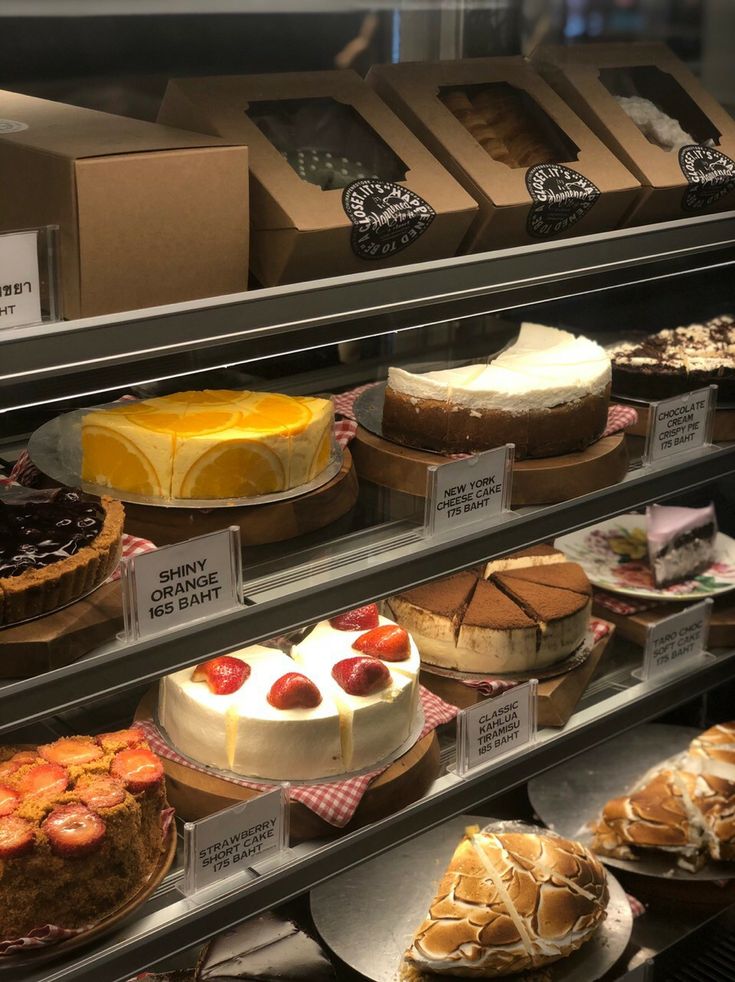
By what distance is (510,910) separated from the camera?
6.75ft

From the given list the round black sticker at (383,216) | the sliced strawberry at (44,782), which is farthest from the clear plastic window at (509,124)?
the sliced strawberry at (44,782)

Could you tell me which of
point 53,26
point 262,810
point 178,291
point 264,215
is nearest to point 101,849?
point 262,810

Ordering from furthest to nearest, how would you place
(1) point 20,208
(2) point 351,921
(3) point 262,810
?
(2) point 351,921, (3) point 262,810, (1) point 20,208

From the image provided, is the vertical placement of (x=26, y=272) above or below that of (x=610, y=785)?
above

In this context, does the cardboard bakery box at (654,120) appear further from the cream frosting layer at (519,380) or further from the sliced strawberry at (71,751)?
the sliced strawberry at (71,751)

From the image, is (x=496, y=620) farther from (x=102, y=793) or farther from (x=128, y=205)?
(x=128, y=205)

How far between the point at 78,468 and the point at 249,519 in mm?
270

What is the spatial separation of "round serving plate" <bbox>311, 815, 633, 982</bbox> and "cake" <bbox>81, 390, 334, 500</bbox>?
0.92 meters

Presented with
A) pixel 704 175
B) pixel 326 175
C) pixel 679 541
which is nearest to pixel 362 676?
pixel 326 175

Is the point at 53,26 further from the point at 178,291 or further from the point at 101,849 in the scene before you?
the point at 101,849

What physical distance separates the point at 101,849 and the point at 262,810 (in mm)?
256

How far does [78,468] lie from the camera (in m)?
1.73

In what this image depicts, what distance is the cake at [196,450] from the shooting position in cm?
163

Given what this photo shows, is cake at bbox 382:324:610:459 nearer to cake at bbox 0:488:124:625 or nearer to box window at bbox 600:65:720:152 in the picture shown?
box window at bbox 600:65:720:152
